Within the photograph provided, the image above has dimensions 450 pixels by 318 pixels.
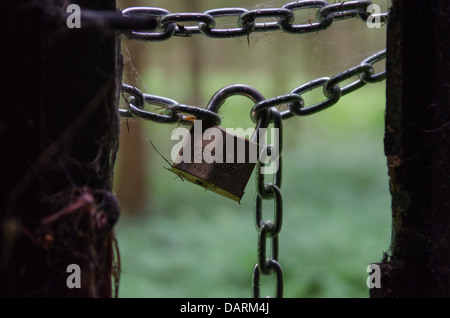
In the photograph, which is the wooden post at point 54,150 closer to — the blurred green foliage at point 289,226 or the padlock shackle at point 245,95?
the padlock shackle at point 245,95

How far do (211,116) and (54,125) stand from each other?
350 mm

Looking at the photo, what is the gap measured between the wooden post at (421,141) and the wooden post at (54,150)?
1.45 ft

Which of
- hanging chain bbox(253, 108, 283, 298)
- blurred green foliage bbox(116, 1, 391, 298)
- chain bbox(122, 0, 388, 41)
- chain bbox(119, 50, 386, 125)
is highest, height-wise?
blurred green foliage bbox(116, 1, 391, 298)

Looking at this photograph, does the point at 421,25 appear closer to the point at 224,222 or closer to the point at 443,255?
the point at 443,255

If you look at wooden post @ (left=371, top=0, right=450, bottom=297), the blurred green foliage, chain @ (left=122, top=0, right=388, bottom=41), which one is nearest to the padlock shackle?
chain @ (left=122, top=0, right=388, bottom=41)

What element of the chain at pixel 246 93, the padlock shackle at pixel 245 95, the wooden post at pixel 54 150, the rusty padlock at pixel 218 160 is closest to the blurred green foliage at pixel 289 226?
the chain at pixel 246 93

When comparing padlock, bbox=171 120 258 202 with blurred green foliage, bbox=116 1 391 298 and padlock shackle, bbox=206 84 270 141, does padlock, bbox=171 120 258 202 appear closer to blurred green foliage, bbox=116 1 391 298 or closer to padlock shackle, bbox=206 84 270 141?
padlock shackle, bbox=206 84 270 141

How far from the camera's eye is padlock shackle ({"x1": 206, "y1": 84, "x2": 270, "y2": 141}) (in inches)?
38.4

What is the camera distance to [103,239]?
0.68 metres

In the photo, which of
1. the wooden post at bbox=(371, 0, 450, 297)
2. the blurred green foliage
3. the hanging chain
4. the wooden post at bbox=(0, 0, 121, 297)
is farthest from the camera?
the blurred green foliage

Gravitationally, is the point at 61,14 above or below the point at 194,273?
below

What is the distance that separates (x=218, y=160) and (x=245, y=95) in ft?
0.45

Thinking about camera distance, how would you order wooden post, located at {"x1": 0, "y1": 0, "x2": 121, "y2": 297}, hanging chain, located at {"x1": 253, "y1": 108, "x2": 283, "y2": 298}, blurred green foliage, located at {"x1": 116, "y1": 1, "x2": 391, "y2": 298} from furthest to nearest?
blurred green foliage, located at {"x1": 116, "y1": 1, "x2": 391, "y2": 298}
hanging chain, located at {"x1": 253, "y1": 108, "x2": 283, "y2": 298}
wooden post, located at {"x1": 0, "y1": 0, "x2": 121, "y2": 297}
